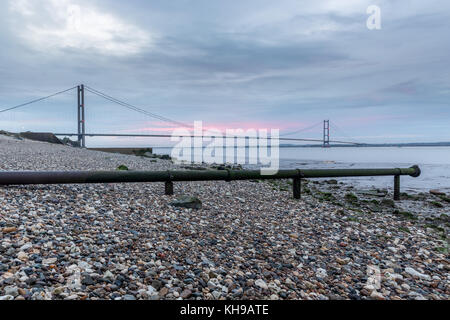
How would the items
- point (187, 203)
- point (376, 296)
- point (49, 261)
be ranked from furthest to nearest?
point (187, 203) < point (376, 296) < point (49, 261)

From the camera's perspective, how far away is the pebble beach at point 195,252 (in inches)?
119

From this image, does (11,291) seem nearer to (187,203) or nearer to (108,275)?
(108,275)

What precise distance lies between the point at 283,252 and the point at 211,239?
108 cm

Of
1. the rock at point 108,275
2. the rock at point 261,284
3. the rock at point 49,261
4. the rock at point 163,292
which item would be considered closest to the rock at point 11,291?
the rock at point 49,261

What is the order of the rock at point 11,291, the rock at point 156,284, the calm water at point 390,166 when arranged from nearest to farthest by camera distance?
the rock at point 11,291, the rock at point 156,284, the calm water at point 390,166

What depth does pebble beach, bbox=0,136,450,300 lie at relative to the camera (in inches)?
119

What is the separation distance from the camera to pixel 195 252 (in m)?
3.93

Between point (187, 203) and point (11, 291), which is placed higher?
point (187, 203)

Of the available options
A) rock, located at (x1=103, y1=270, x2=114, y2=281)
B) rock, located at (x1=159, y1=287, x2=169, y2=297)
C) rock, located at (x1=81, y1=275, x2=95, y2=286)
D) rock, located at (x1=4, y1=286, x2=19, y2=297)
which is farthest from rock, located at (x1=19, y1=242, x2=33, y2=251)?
rock, located at (x1=159, y1=287, x2=169, y2=297)

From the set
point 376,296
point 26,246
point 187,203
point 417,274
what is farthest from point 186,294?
point 417,274

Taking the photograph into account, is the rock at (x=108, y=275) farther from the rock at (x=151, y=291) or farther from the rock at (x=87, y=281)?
the rock at (x=151, y=291)

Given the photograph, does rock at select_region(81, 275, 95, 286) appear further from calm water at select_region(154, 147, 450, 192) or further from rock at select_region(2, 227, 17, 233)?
calm water at select_region(154, 147, 450, 192)
